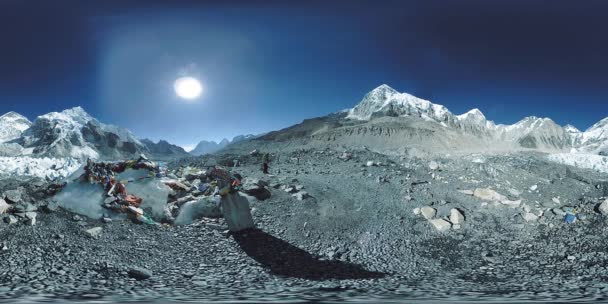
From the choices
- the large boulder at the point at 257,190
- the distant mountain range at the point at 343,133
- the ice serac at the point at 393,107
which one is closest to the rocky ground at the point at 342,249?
the large boulder at the point at 257,190

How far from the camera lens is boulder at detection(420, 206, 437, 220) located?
1240cm

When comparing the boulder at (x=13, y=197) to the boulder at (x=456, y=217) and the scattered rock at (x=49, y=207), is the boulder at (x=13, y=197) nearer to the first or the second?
the scattered rock at (x=49, y=207)

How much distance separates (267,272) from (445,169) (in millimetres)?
12836

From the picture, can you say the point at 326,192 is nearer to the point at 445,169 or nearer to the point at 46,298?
the point at 445,169

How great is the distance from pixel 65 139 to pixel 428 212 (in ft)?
449

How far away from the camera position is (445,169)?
58.5ft

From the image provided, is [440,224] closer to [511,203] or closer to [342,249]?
[511,203]

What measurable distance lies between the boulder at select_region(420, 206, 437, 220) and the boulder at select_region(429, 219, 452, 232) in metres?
0.37

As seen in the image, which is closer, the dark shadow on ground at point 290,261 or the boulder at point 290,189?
the dark shadow on ground at point 290,261

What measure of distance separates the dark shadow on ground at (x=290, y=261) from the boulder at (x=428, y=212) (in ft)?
15.3

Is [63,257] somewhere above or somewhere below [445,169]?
below

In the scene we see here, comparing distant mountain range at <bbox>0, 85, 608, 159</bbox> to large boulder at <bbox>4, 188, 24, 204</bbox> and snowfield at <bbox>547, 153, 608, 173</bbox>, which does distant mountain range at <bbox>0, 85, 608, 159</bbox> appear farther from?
large boulder at <bbox>4, 188, 24, 204</bbox>

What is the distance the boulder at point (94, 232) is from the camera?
9.31 meters

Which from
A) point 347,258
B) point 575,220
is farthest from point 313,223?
point 575,220
